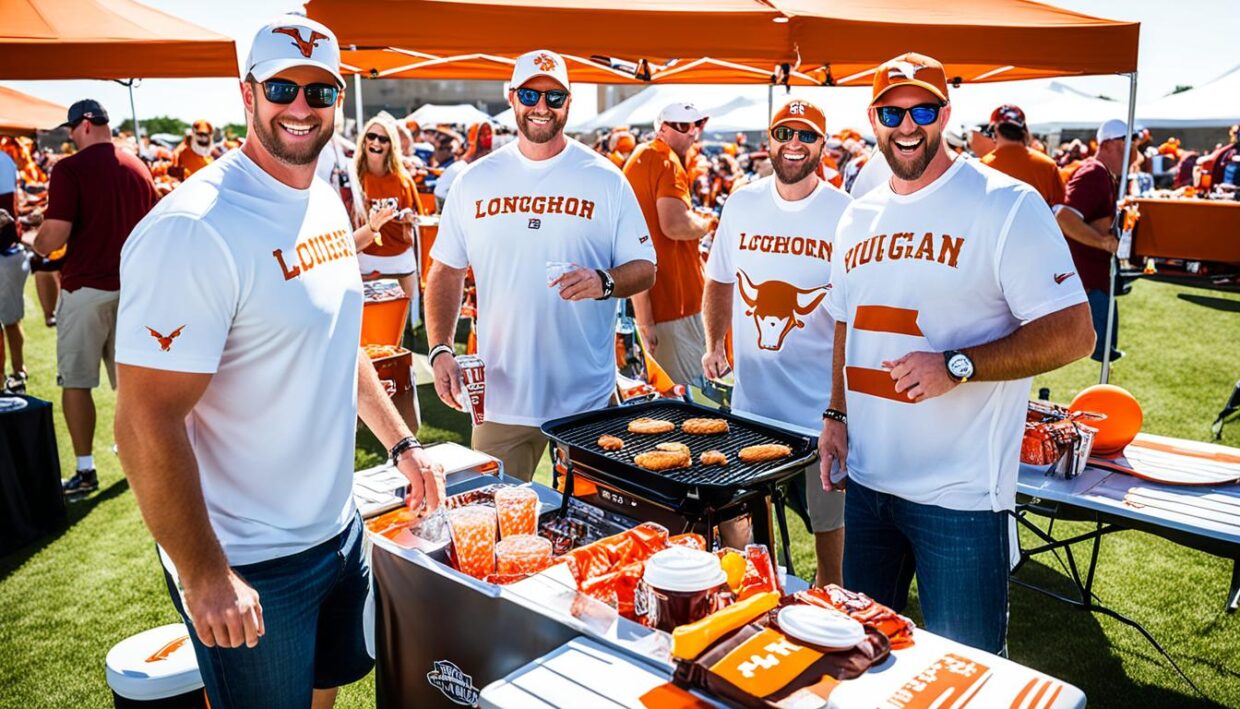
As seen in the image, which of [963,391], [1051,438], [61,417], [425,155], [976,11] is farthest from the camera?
[425,155]

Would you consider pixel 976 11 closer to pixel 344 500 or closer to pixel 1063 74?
pixel 1063 74

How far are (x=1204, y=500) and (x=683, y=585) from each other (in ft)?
8.04

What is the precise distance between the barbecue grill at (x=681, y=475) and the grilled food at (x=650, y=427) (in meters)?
0.02

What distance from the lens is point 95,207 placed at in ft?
17.3

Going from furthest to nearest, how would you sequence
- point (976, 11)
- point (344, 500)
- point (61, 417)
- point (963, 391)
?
point (61, 417) < point (976, 11) < point (963, 391) < point (344, 500)

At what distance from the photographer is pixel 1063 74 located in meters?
5.28

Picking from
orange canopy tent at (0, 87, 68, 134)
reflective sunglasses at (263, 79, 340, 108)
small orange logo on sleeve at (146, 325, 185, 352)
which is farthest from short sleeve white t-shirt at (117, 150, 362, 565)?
orange canopy tent at (0, 87, 68, 134)

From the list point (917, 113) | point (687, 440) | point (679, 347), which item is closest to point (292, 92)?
point (687, 440)

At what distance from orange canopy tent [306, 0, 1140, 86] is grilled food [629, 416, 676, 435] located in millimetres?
2299

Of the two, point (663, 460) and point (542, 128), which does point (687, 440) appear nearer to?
point (663, 460)

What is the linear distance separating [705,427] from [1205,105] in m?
21.3

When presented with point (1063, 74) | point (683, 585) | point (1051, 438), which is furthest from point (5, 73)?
point (1063, 74)

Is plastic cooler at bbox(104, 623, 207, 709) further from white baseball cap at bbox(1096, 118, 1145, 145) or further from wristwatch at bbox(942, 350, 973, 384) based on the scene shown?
white baseball cap at bbox(1096, 118, 1145, 145)

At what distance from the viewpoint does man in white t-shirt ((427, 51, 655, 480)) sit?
3328 millimetres
